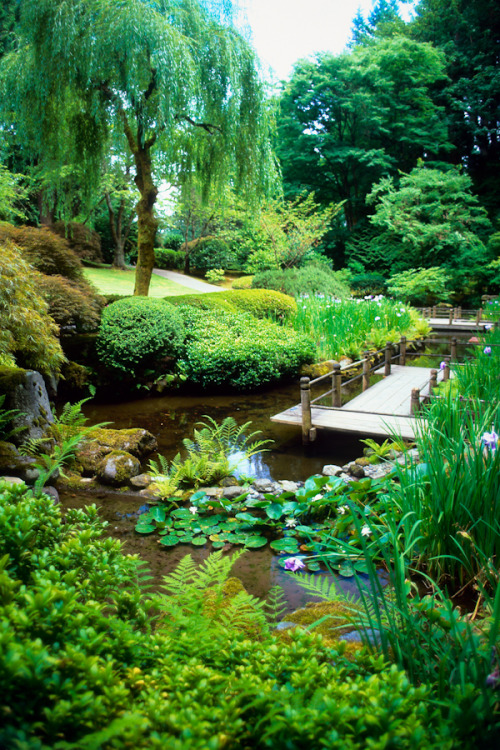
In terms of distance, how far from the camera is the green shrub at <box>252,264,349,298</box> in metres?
14.5

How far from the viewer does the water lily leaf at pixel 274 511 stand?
349 centimetres

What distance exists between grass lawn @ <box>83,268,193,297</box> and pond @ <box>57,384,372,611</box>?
24.8 ft

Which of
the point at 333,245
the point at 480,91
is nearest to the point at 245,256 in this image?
the point at 333,245

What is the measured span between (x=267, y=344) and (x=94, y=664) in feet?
25.2

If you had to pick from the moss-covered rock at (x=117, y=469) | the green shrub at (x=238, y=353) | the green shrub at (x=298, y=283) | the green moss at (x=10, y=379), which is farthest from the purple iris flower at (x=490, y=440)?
the green shrub at (x=298, y=283)

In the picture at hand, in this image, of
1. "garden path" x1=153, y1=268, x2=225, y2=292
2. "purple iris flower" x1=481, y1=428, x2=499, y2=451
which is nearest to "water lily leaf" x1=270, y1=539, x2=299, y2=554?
"purple iris flower" x1=481, y1=428, x2=499, y2=451

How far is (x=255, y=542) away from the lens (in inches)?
131

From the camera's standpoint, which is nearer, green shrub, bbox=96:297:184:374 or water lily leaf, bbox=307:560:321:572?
water lily leaf, bbox=307:560:321:572

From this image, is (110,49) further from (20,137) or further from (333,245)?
(333,245)

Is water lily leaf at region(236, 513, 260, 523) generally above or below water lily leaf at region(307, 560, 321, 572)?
above

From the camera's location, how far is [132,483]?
4422mm

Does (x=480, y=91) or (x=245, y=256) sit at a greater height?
(x=480, y=91)

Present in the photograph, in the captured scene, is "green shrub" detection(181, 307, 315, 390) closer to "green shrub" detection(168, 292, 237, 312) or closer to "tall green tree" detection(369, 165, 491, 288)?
"green shrub" detection(168, 292, 237, 312)

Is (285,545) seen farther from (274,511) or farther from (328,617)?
(328,617)
